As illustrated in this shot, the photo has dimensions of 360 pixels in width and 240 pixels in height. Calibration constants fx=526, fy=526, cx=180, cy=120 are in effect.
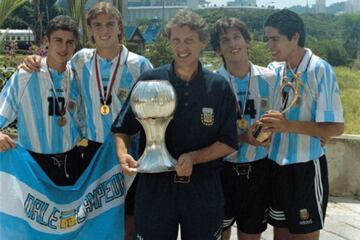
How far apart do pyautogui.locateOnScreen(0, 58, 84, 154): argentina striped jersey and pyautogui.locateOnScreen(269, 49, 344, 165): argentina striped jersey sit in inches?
58.2

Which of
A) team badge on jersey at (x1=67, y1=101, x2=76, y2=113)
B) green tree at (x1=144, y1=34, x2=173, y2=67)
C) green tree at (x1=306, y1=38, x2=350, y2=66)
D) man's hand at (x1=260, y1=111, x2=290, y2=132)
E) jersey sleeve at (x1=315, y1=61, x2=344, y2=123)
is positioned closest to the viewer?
man's hand at (x1=260, y1=111, x2=290, y2=132)

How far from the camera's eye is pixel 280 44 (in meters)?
3.27

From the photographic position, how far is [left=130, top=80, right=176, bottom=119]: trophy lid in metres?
2.71

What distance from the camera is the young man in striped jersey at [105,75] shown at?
360cm

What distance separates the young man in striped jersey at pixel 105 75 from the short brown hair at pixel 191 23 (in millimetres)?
787

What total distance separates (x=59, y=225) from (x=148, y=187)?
0.93 m

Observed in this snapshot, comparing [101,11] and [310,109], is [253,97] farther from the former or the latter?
[101,11]

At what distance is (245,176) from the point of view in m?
3.51

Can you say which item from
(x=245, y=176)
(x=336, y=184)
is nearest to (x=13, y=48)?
(x=336, y=184)

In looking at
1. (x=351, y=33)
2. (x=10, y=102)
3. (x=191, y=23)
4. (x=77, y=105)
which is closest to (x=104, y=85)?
(x=77, y=105)

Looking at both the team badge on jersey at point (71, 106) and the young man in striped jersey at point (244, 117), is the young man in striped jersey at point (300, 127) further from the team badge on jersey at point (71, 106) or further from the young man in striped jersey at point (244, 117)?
the team badge on jersey at point (71, 106)

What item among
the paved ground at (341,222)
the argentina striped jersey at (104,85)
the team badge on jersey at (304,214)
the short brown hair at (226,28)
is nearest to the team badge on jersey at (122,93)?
the argentina striped jersey at (104,85)

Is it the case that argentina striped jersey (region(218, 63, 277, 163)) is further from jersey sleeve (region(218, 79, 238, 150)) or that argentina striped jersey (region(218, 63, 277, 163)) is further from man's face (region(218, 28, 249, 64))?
jersey sleeve (region(218, 79, 238, 150))

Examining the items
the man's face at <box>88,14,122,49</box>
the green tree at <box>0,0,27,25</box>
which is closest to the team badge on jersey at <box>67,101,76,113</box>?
the man's face at <box>88,14,122,49</box>
